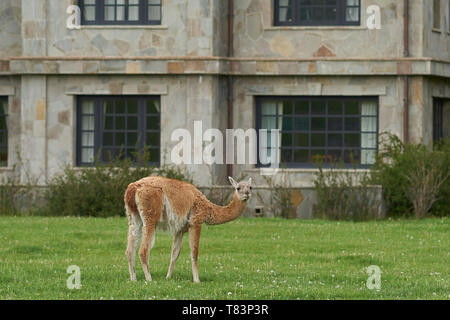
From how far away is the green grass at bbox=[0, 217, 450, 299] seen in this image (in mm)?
15156

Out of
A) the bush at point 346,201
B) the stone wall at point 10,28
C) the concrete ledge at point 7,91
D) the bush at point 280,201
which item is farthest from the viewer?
the stone wall at point 10,28

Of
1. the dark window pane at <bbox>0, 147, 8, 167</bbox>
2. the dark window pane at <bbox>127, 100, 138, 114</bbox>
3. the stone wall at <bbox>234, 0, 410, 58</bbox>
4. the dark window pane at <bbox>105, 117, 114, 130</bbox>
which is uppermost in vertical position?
the stone wall at <bbox>234, 0, 410, 58</bbox>

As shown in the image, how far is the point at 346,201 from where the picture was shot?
27.4m

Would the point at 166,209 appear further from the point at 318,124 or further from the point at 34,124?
the point at 34,124

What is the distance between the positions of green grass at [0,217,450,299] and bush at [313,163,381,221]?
1.11 metres

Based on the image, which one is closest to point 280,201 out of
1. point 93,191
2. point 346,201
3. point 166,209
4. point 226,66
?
point 346,201

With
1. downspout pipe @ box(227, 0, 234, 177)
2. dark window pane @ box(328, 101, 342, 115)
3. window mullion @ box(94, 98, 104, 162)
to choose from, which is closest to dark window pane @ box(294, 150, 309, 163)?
dark window pane @ box(328, 101, 342, 115)

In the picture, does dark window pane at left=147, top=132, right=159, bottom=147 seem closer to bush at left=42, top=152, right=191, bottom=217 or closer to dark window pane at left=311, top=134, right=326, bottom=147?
bush at left=42, top=152, right=191, bottom=217

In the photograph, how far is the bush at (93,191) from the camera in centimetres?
2753

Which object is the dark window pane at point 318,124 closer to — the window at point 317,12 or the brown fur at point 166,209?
the window at point 317,12

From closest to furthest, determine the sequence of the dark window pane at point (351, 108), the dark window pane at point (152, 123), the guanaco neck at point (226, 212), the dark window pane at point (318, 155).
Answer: the guanaco neck at point (226, 212) < the dark window pane at point (318, 155) < the dark window pane at point (152, 123) < the dark window pane at point (351, 108)

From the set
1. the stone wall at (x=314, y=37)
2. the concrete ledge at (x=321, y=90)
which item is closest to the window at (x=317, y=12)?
the stone wall at (x=314, y=37)

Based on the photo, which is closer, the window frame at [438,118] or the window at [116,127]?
the window at [116,127]

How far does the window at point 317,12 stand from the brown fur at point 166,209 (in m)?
15.3
